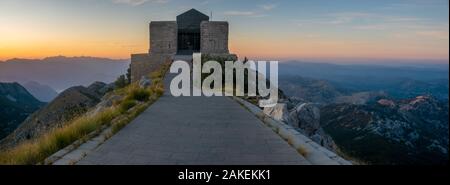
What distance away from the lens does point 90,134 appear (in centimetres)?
747

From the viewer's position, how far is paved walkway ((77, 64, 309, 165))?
5.82 m

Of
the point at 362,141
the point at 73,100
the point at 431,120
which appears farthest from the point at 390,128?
the point at 73,100

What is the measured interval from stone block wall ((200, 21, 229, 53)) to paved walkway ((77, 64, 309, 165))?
82.8ft

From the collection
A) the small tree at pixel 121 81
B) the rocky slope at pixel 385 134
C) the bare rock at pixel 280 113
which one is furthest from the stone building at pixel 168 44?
the rocky slope at pixel 385 134

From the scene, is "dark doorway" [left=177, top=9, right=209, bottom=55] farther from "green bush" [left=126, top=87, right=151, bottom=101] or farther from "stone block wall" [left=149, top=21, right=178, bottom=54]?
"green bush" [left=126, top=87, right=151, bottom=101]

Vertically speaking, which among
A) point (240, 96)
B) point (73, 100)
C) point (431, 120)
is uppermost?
point (240, 96)

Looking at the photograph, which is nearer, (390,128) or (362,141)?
(362,141)

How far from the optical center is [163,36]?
35.8m

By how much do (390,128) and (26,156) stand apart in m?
104

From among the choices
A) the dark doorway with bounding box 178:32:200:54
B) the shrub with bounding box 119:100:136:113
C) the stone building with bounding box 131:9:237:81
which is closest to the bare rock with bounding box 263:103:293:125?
the shrub with bounding box 119:100:136:113

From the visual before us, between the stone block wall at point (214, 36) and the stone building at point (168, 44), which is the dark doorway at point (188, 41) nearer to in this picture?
the stone building at point (168, 44)
